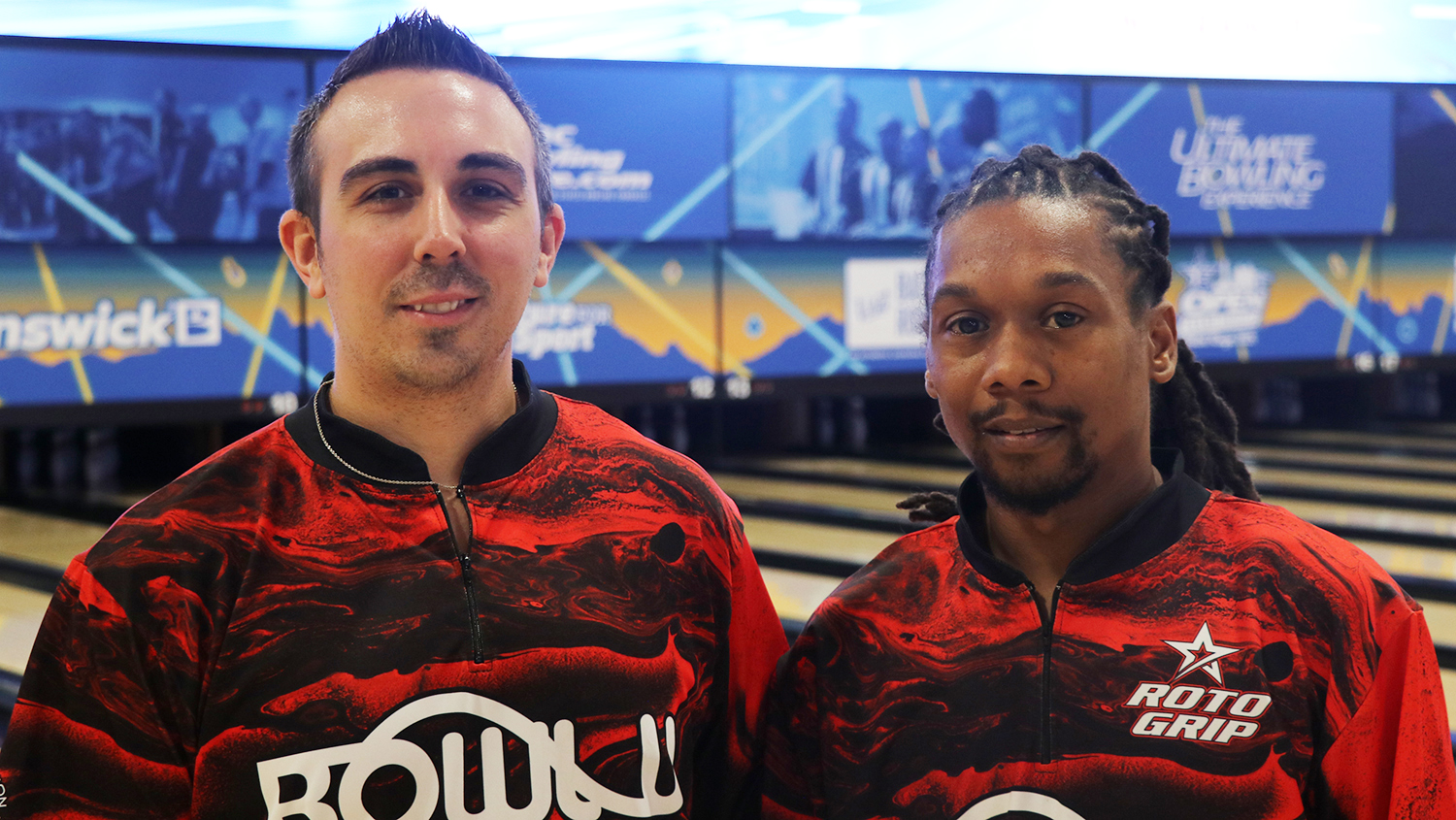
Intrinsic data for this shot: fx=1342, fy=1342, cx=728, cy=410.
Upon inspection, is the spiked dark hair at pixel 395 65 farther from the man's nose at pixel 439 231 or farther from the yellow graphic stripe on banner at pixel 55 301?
the yellow graphic stripe on banner at pixel 55 301

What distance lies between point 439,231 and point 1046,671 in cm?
67

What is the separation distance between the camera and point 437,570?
121 centimetres

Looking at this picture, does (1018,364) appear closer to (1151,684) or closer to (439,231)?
(1151,684)

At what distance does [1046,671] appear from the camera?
120cm

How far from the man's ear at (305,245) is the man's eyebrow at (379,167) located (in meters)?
0.08

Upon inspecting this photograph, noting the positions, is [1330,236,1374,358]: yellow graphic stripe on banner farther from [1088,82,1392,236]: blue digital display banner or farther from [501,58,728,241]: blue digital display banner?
[501,58,728,241]: blue digital display banner

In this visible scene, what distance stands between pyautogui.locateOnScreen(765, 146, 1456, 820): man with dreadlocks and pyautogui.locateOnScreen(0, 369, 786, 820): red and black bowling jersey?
217 mm

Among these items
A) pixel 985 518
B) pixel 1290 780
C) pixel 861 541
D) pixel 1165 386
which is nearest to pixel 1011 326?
pixel 985 518

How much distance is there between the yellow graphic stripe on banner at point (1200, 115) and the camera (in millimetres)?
6684

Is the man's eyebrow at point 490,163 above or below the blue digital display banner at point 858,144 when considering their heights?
below

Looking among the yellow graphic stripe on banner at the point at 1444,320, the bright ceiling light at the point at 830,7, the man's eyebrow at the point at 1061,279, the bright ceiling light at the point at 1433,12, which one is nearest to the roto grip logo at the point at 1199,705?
the man's eyebrow at the point at 1061,279

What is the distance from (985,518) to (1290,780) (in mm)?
358

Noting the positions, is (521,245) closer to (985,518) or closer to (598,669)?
(598,669)

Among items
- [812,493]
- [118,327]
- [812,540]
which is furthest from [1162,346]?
[812,493]
